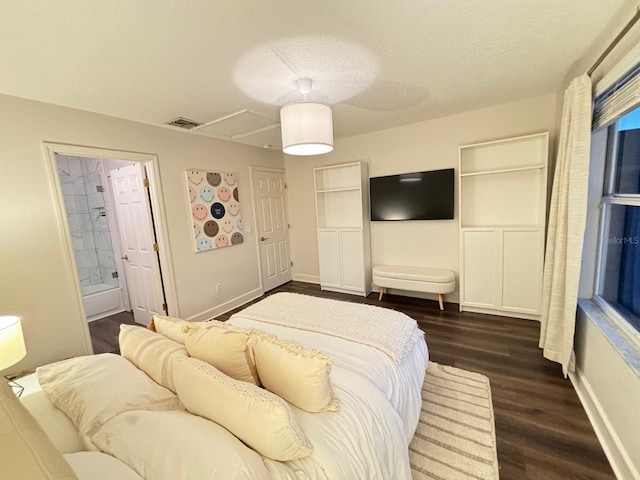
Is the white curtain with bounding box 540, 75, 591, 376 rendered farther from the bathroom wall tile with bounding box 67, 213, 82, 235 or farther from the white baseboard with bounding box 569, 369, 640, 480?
the bathroom wall tile with bounding box 67, 213, 82, 235

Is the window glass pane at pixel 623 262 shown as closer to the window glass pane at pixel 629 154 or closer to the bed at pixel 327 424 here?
the window glass pane at pixel 629 154

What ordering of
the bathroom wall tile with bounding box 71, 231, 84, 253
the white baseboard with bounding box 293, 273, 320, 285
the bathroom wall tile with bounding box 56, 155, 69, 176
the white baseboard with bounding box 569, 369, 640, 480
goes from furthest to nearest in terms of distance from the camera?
the white baseboard with bounding box 293, 273, 320, 285
the bathroom wall tile with bounding box 71, 231, 84, 253
the bathroom wall tile with bounding box 56, 155, 69, 176
the white baseboard with bounding box 569, 369, 640, 480

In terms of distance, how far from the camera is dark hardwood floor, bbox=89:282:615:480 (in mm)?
1489

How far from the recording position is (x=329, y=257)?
4375 millimetres

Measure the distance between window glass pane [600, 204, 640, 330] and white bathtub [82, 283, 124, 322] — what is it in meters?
5.71

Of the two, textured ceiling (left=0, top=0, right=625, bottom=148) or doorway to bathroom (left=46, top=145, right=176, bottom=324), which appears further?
doorway to bathroom (left=46, top=145, right=176, bottom=324)

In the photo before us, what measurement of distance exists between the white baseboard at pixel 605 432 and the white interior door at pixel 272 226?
385 centimetres

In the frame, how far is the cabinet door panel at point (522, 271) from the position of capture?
2.95m

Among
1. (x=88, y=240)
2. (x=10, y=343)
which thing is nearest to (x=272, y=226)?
(x=88, y=240)

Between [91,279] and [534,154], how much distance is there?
21.5ft

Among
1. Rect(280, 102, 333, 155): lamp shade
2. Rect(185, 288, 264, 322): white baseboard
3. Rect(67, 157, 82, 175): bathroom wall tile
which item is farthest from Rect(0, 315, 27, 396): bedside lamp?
Rect(67, 157, 82, 175): bathroom wall tile

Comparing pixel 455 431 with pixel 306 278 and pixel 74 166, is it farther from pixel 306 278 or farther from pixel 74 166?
pixel 74 166

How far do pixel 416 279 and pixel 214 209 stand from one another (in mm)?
2895

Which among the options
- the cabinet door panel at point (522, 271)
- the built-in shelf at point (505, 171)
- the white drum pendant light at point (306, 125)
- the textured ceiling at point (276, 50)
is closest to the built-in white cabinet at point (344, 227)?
the built-in shelf at point (505, 171)
